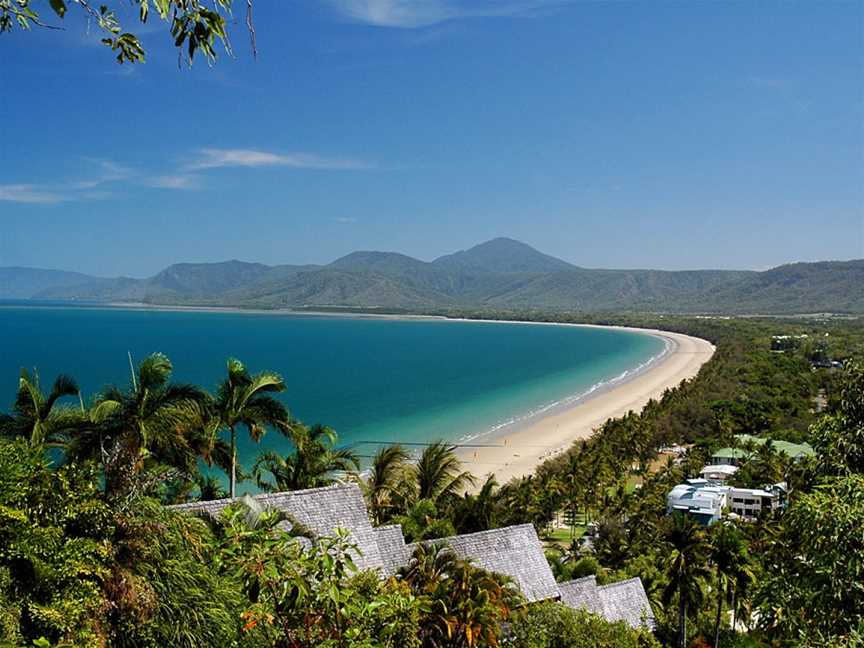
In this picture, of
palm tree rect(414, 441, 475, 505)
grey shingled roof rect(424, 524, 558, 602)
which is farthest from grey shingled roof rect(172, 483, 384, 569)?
palm tree rect(414, 441, 475, 505)

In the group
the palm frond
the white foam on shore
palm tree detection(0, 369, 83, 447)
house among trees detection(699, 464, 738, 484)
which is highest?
the palm frond

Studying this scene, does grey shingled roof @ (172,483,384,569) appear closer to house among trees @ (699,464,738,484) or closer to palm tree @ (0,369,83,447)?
palm tree @ (0,369,83,447)

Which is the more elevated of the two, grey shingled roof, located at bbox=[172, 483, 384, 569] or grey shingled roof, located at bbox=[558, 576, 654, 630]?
Answer: grey shingled roof, located at bbox=[172, 483, 384, 569]

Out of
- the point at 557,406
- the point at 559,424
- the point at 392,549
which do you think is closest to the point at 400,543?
the point at 392,549

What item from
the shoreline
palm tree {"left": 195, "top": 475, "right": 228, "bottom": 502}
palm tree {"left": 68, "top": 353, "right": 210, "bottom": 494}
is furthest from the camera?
the shoreline

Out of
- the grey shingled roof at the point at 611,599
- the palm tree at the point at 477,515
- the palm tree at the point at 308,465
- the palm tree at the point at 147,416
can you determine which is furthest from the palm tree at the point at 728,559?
the palm tree at the point at 147,416

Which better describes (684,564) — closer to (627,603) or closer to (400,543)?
(627,603)

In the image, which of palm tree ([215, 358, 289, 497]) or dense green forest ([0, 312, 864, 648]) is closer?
dense green forest ([0, 312, 864, 648])
